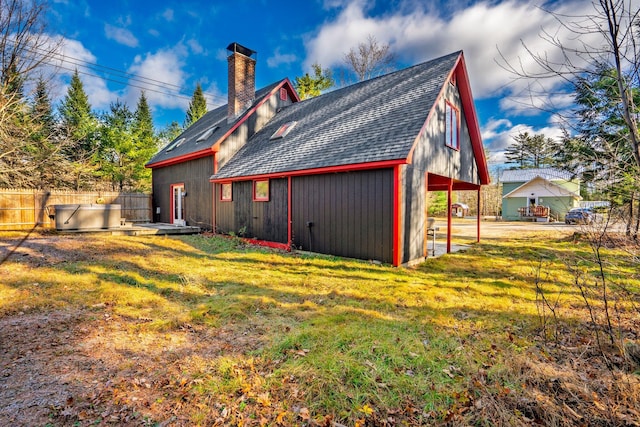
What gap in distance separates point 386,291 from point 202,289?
341 cm

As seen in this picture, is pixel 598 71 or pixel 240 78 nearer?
pixel 598 71

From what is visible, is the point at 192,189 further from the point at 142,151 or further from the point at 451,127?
the point at 142,151

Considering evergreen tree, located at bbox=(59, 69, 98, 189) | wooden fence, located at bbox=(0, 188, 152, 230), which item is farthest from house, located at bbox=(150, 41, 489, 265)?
evergreen tree, located at bbox=(59, 69, 98, 189)

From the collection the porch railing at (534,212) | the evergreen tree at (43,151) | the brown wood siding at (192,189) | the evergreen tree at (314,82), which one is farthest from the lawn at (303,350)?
the porch railing at (534,212)

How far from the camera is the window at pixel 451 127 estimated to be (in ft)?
29.9

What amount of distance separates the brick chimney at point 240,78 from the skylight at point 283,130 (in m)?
3.18

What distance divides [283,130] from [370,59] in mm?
13284

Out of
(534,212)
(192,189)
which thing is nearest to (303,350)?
(192,189)

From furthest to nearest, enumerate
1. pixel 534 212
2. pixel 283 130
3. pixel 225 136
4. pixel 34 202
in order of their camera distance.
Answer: pixel 534 212, pixel 34 202, pixel 225 136, pixel 283 130

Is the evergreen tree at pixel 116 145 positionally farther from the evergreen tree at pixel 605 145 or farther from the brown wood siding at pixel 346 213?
the evergreen tree at pixel 605 145

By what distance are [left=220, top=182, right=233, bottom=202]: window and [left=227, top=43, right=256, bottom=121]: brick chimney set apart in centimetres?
391

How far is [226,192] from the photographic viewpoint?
11828 millimetres

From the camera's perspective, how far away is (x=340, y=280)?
6.05 meters

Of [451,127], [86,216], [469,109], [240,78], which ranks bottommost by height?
[86,216]
